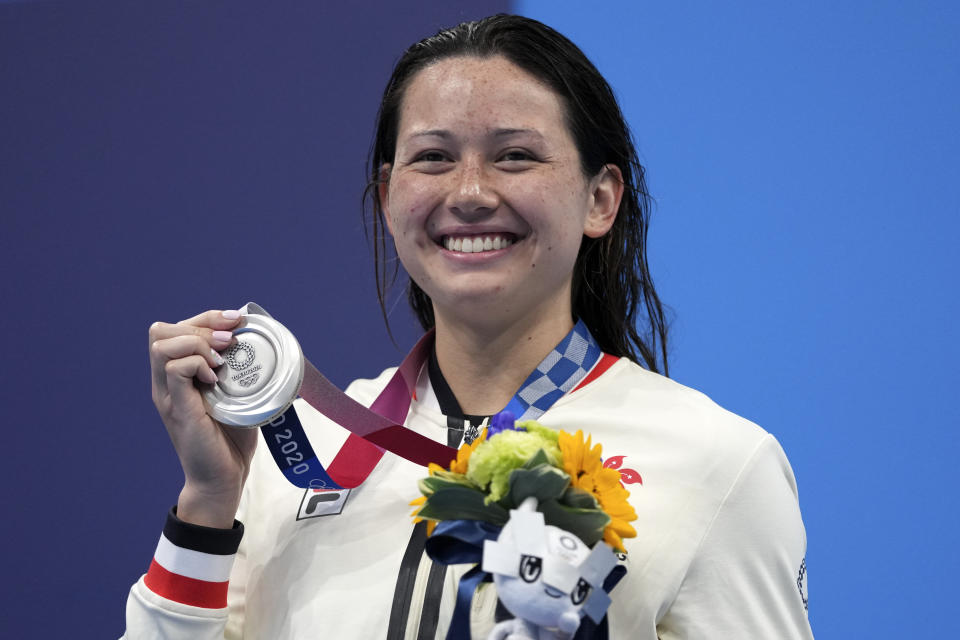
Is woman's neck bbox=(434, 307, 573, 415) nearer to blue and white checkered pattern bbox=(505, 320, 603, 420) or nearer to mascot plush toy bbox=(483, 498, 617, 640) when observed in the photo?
blue and white checkered pattern bbox=(505, 320, 603, 420)

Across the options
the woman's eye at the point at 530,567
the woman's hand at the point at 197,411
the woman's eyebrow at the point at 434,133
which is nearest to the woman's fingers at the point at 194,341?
the woman's hand at the point at 197,411

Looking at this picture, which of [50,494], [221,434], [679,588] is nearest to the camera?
[679,588]

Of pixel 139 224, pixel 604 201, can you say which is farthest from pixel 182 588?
pixel 139 224

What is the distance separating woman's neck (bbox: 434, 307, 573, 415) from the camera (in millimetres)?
1523

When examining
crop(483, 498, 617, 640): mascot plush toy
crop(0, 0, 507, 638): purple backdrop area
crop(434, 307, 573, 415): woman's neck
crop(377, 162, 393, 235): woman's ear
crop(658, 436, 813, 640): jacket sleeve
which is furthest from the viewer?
crop(0, 0, 507, 638): purple backdrop area

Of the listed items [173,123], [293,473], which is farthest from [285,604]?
[173,123]

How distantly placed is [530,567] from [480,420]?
51 cm

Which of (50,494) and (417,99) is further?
(50,494)

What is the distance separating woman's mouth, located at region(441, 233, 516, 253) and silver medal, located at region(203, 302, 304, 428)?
0.24 metres

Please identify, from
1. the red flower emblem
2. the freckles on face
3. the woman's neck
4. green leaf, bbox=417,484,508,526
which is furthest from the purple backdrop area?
green leaf, bbox=417,484,508,526

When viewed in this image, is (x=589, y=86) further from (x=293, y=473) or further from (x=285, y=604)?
(x=285, y=604)

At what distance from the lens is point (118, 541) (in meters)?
2.43

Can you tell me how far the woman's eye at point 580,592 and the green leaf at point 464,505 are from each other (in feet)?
0.33

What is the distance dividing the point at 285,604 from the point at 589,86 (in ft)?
2.64
